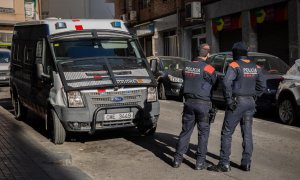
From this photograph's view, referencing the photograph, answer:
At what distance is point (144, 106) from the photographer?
849 centimetres

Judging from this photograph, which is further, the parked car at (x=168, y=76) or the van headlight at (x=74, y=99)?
the parked car at (x=168, y=76)

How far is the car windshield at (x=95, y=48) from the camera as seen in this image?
8.91 metres

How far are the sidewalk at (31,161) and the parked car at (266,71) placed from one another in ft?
16.4

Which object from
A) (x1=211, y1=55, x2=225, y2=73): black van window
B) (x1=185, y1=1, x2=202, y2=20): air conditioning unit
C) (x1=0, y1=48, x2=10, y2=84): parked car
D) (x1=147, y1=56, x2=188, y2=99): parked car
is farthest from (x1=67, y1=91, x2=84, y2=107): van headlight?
(x1=185, y1=1, x2=202, y2=20): air conditioning unit

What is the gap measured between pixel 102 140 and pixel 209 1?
16115mm

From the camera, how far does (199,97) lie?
640 centimetres

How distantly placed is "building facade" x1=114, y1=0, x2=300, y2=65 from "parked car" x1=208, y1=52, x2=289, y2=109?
3.92 metres

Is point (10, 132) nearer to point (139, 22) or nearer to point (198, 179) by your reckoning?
point (198, 179)

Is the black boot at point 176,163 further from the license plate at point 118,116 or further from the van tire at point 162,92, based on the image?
the van tire at point 162,92

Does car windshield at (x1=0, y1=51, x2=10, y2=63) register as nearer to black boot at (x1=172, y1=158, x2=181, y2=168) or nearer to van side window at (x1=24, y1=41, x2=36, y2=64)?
van side window at (x1=24, y1=41, x2=36, y2=64)

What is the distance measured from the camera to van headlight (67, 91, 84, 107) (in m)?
8.07

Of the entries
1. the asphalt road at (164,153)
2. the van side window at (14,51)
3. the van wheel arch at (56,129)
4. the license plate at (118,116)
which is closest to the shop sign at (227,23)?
the asphalt road at (164,153)

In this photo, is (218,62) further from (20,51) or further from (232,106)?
(232,106)

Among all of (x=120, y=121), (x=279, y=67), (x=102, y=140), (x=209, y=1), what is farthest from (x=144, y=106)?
(x=209, y=1)
